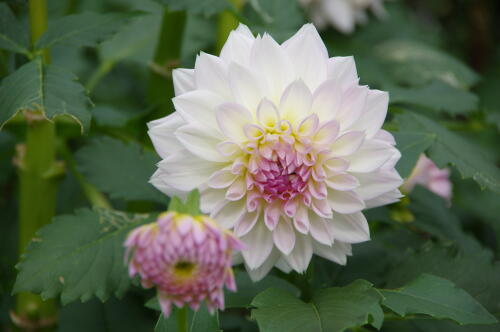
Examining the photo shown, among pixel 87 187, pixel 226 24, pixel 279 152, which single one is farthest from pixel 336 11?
pixel 279 152

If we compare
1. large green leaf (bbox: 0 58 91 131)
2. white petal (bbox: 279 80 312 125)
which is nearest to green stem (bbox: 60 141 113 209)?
large green leaf (bbox: 0 58 91 131)

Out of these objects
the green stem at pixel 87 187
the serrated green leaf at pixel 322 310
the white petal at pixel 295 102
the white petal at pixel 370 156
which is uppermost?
the white petal at pixel 295 102

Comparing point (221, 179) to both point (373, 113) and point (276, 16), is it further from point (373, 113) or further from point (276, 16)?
point (276, 16)

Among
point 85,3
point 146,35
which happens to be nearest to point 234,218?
point 146,35

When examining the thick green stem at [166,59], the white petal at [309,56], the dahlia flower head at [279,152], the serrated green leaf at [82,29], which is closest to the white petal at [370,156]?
the dahlia flower head at [279,152]

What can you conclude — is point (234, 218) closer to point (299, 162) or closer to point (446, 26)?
point (299, 162)

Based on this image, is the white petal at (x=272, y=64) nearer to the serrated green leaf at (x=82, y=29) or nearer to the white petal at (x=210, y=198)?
the white petal at (x=210, y=198)
